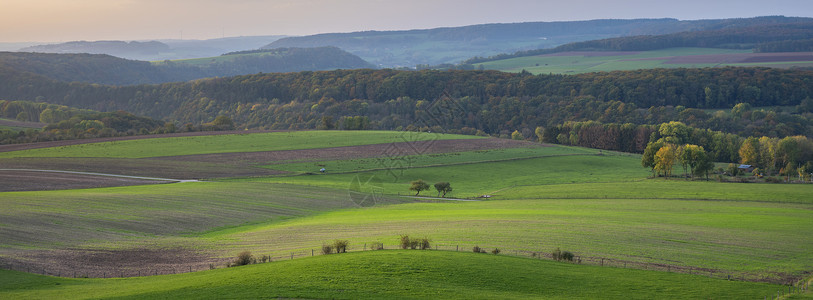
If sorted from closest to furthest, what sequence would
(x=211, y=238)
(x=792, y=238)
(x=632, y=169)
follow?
(x=792, y=238)
(x=211, y=238)
(x=632, y=169)

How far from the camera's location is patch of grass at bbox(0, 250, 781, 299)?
2578cm

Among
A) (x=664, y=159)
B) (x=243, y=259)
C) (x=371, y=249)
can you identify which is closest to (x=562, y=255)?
(x=371, y=249)

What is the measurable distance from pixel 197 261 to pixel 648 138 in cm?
10175

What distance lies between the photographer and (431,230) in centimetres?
4234

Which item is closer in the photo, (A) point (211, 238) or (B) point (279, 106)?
(A) point (211, 238)

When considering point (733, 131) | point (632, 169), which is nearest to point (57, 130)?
point (632, 169)

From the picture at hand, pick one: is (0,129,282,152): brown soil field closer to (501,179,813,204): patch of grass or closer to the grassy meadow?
the grassy meadow

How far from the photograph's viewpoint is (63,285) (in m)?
28.0

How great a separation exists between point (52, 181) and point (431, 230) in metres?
46.6

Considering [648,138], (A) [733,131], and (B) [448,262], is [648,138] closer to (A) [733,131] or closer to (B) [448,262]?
(A) [733,131]

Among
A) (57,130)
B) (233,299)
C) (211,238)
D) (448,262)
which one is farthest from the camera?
(57,130)

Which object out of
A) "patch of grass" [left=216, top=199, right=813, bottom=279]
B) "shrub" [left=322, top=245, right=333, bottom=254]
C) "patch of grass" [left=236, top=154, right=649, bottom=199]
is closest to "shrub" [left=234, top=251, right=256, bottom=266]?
"shrub" [left=322, top=245, right=333, bottom=254]

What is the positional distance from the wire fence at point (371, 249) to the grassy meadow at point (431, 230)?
320 mm

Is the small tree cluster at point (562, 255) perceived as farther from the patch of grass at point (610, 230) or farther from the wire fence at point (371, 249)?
the patch of grass at point (610, 230)
